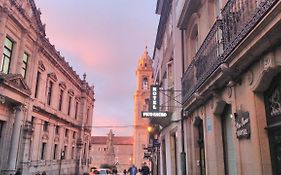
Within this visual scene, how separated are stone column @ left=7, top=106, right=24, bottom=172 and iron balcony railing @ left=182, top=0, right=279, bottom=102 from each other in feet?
54.3

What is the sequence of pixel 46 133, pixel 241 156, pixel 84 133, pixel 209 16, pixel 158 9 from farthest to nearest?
pixel 84 133
pixel 46 133
pixel 158 9
pixel 209 16
pixel 241 156

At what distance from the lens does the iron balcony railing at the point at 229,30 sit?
532 cm

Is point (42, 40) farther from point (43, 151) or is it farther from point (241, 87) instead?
point (241, 87)

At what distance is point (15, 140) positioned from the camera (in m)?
22.2

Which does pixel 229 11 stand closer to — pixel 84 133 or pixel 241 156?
pixel 241 156

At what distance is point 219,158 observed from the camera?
8.65m

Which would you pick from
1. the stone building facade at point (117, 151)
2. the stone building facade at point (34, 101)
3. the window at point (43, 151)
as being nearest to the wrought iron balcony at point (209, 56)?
the stone building facade at point (34, 101)

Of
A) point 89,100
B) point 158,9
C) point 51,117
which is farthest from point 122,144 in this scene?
point 158,9

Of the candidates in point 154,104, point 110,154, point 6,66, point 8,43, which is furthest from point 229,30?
point 110,154

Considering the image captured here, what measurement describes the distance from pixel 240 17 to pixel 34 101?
25.1 metres

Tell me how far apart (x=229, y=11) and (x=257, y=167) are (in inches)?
145

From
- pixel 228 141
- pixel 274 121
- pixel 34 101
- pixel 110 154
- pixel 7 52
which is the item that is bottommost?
pixel 228 141

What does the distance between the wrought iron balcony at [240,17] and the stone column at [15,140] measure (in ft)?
63.1

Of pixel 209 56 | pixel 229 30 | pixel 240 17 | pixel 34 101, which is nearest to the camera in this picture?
pixel 240 17
